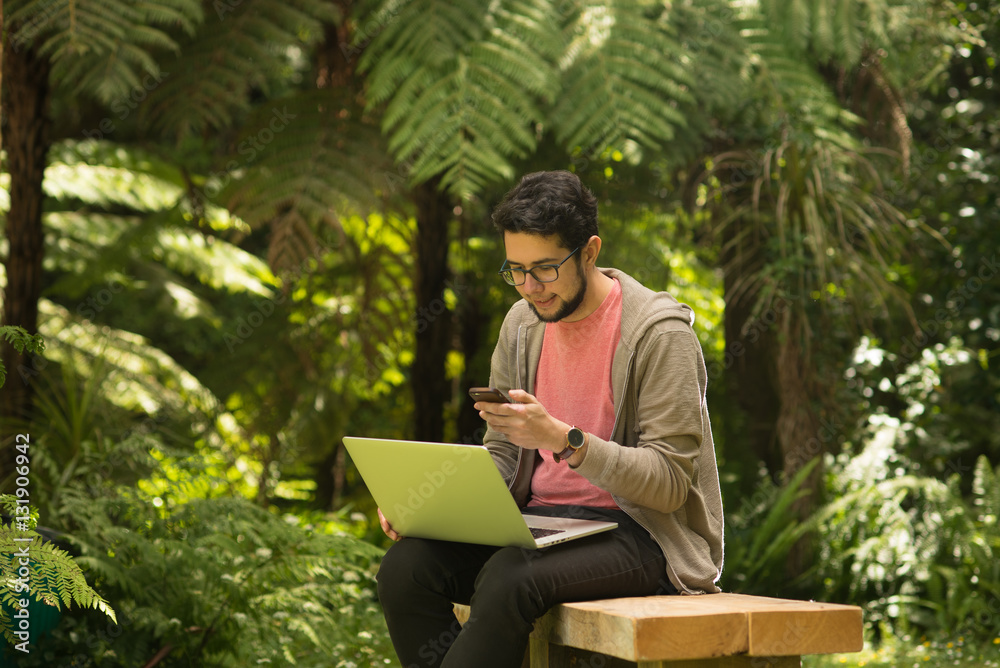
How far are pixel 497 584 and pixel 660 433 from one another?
1.40ft

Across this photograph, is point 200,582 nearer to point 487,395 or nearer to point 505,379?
point 505,379

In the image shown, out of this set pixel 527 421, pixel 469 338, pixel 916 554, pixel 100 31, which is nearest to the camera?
pixel 527 421

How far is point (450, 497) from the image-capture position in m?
1.83

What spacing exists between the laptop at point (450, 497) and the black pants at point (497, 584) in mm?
39

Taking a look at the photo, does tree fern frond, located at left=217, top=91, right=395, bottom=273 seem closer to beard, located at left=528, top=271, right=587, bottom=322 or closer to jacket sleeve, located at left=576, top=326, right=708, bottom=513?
beard, located at left=528, top=271, right=587, bottom=322

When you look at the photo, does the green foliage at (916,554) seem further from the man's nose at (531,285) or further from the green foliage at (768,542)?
the man's nose at (531,285)

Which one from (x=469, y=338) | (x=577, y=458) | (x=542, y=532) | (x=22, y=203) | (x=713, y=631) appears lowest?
(x=713, y=631)

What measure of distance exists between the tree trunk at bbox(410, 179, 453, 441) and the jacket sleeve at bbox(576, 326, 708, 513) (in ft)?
9.14

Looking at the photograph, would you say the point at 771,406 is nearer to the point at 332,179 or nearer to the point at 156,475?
the point at 332,179

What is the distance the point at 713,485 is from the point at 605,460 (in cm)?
36

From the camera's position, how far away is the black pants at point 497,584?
5.67ft

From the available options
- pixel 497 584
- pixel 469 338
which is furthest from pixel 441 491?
pixel 469 338

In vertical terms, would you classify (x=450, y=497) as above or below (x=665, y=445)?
below

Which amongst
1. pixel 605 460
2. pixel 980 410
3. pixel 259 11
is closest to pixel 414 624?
pixel 605 460
